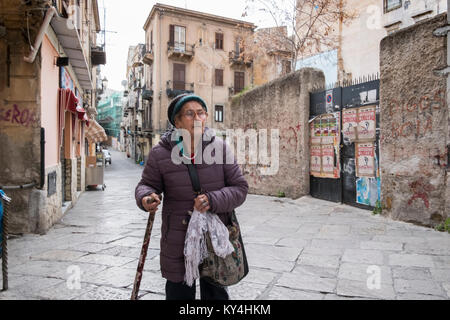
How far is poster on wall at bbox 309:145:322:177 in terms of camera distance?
8336mm

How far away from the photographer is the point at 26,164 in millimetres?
5547

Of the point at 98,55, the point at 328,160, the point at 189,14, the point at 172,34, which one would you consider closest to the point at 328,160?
the point at 328,160

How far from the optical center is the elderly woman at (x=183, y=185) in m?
2.07

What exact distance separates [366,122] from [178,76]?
22707mm

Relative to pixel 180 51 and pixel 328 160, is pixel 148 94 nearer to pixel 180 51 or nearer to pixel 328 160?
pixel 180 51

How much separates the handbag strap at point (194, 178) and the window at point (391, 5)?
15261mm

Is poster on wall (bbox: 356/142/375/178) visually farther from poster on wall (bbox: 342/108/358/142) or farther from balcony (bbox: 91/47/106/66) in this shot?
balcony (bbox: 91/47/106/66)

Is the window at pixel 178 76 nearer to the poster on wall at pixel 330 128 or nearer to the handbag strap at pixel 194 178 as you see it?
the poster on wall at pixel 330 128

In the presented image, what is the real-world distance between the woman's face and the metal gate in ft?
17.6

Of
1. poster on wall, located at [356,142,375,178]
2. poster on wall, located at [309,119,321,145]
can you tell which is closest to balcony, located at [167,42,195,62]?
poster on wall, located at [309,119,321,145]
